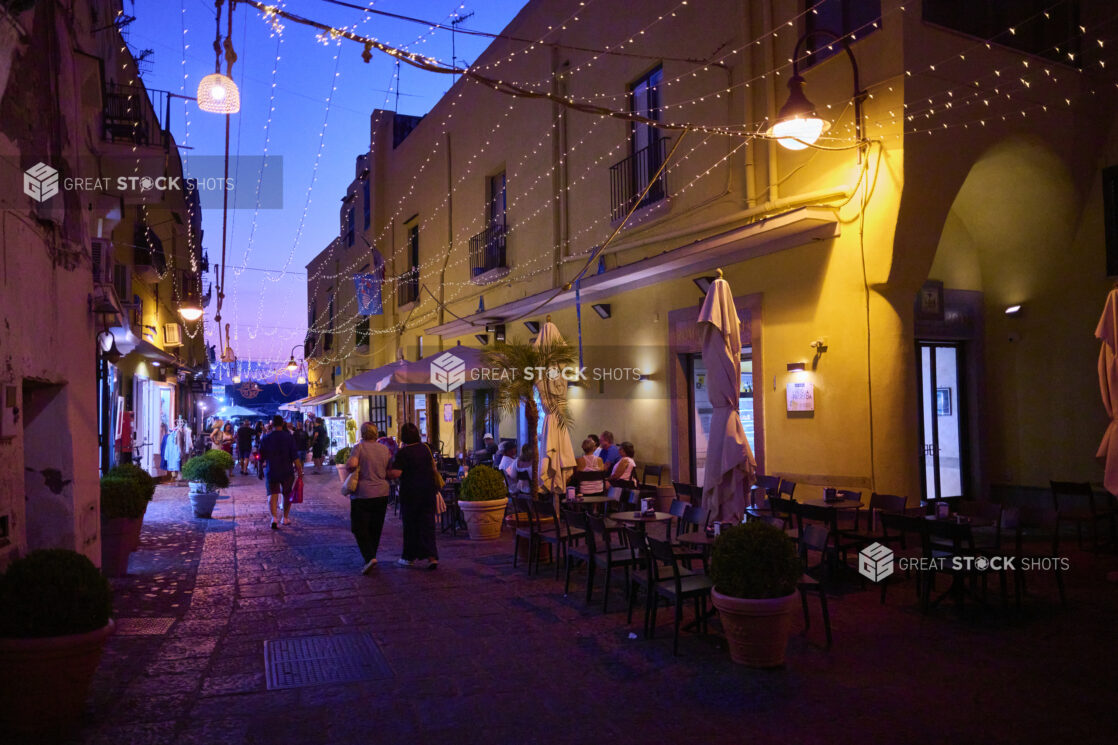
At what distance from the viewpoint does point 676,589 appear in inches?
226

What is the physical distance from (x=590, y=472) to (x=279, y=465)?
16.4 ft

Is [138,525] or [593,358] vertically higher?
[593,358]

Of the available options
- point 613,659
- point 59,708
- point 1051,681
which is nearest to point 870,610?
point 1051,681

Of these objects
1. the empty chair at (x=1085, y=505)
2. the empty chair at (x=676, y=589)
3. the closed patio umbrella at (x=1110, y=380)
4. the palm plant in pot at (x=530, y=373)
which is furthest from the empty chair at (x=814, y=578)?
the palm plant in pot at (x=530, y=373)

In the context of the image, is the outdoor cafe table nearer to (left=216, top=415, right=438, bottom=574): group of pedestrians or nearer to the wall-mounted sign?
(left=216, top=415, right=438, bottom=574): group of pedestrians

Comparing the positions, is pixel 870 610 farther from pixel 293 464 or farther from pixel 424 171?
pixel 424 171

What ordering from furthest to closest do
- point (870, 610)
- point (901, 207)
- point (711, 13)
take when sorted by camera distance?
point (711, 13), point (901, 207), point (870, 610)

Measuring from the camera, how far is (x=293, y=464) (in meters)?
12.6

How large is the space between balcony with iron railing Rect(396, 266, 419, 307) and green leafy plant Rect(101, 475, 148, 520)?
48.4 ft

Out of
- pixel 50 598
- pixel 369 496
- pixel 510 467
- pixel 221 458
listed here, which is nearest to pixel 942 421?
pixel 510 467

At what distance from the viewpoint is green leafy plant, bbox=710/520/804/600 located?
17.3 feet

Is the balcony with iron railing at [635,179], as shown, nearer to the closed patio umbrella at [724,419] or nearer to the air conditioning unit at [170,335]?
the closed patio umbrella at [724,419]

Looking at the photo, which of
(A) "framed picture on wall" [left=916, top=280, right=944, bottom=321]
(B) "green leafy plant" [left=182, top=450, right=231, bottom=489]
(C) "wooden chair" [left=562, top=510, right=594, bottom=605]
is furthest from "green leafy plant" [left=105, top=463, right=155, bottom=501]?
(A) "framed picture on wall" [left=916, top=280, right=944, bottom=321]

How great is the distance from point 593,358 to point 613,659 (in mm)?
9193
